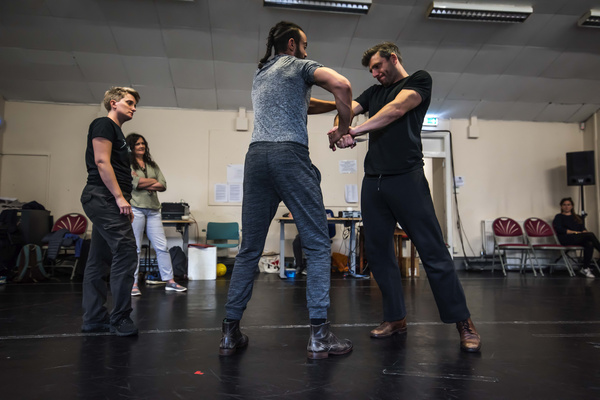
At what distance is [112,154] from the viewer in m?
2.32

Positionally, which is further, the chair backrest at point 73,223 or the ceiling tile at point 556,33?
the chair backrest at point 73,223

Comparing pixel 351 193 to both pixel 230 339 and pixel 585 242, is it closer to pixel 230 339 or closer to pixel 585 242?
pixel 585 242

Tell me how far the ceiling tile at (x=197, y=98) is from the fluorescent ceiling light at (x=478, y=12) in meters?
3.50

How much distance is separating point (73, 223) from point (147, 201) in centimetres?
315

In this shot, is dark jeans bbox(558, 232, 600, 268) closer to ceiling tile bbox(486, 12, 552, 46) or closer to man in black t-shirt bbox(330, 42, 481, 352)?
ceiling tile bbox(486, 12, 552, 46)

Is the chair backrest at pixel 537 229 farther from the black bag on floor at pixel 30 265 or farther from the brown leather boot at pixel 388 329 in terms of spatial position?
the black bag on floor at pixel 30 265

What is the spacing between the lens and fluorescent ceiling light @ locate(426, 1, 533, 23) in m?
5.17

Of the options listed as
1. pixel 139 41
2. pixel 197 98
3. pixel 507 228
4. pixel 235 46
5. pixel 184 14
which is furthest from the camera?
pixel 507 228

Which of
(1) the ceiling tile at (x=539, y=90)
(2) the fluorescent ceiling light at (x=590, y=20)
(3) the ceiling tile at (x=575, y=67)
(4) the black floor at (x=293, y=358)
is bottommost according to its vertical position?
(4) the black floor at (x=293, y=358)

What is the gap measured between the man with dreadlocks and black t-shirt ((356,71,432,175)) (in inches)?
11.9

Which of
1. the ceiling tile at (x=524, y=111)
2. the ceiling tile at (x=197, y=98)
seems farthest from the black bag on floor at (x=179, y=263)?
the ceiling tile at (x=524, y=111)

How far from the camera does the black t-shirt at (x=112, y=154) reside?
2.25 m

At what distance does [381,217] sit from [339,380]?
35.1 inches

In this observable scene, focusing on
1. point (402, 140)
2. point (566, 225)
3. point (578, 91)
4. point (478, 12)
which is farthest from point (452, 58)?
point (402, 140)
